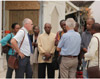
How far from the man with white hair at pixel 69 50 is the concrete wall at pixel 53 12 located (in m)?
6.94

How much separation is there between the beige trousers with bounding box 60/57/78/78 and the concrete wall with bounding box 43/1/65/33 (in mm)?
6980

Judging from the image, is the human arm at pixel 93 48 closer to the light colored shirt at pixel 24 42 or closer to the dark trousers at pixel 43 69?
the light colored shirt at pixel 24 42

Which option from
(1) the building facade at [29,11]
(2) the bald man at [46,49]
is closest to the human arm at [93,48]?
(2) the bald man at [46,49]

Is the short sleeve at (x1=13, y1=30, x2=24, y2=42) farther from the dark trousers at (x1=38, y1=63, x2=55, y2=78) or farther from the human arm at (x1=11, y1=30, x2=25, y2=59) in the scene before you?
the dark trousers at (x1=38, y1=63, x2=55, y2=78)

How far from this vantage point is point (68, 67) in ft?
19.2

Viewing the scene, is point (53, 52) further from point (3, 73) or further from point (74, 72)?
point (3, 73)

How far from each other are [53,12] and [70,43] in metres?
8.64

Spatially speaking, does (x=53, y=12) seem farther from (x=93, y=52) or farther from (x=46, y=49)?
(x=93, y=52)

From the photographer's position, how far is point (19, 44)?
5.66 meters

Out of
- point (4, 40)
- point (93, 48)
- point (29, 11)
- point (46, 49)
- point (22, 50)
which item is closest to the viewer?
point (93, 48)

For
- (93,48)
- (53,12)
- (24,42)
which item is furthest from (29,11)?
(93,48)

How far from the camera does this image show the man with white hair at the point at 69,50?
5750 mm

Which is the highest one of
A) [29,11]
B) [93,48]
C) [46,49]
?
[29,11]

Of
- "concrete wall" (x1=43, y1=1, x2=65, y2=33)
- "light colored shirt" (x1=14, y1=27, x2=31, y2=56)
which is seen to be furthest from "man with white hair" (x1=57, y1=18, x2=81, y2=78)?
"concrete wall" (x1=43, y1=1, x2=65, y2=33)
